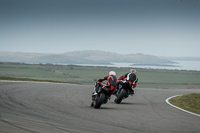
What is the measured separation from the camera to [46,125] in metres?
9.38

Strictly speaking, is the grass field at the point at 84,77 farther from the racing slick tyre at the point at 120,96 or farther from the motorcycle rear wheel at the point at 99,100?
the motorcycle rear wheel at the point at 99,100

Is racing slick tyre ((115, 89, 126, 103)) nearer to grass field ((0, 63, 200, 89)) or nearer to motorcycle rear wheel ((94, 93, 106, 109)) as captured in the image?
motorcycle rear wheel ((94, 93, 106, 109))

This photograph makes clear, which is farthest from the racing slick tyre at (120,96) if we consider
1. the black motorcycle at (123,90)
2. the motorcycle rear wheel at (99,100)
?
the motorcycle rear wheel at (99,100)

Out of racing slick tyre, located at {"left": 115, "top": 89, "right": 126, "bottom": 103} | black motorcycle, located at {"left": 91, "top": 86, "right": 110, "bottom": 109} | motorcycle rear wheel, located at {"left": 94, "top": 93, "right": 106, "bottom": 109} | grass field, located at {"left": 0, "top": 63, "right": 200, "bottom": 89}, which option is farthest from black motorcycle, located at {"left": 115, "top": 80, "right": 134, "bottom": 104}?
grass field, located at {"left": 0, "top": 63, "right": 200, "bottom": 89}

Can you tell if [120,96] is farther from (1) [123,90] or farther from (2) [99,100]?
(2) [99,100]

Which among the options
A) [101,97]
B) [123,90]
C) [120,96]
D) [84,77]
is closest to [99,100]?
[101,97]

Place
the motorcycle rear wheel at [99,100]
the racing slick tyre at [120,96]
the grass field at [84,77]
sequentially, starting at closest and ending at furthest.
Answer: the motorcycle rear wheel at [99,100] < the racing slick tyre at [120,96] < the grass field at [84,77]

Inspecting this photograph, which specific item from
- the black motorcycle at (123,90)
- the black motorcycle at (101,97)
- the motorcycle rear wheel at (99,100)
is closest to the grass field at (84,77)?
the black motorcycle at (123,90)

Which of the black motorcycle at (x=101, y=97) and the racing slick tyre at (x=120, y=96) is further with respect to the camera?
the racing slick tyre at (x=120, y=96)

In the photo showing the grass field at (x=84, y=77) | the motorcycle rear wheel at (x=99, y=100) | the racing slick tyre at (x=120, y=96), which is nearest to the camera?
the motorcycle rear wheel at (x=99, y=100)

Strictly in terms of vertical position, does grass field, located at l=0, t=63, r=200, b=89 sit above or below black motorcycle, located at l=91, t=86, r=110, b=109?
below

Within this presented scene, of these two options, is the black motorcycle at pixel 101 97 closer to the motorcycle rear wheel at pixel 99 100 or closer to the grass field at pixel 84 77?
the motorcycle rear wheel at pixel 99 100

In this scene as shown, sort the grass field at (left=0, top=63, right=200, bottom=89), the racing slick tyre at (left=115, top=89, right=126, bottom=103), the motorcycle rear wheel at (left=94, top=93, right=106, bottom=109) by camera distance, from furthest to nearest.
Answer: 1. the grass field at (left=0, top=63, right=200, bottom=89)
2. the racing slick tyre at (left=115, top=89, right=126, bottom=103)
3. the motorcycle rear wheel at (left=94, top=93, right=106, bottom=109)

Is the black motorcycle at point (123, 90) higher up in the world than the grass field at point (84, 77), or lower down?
higher up
